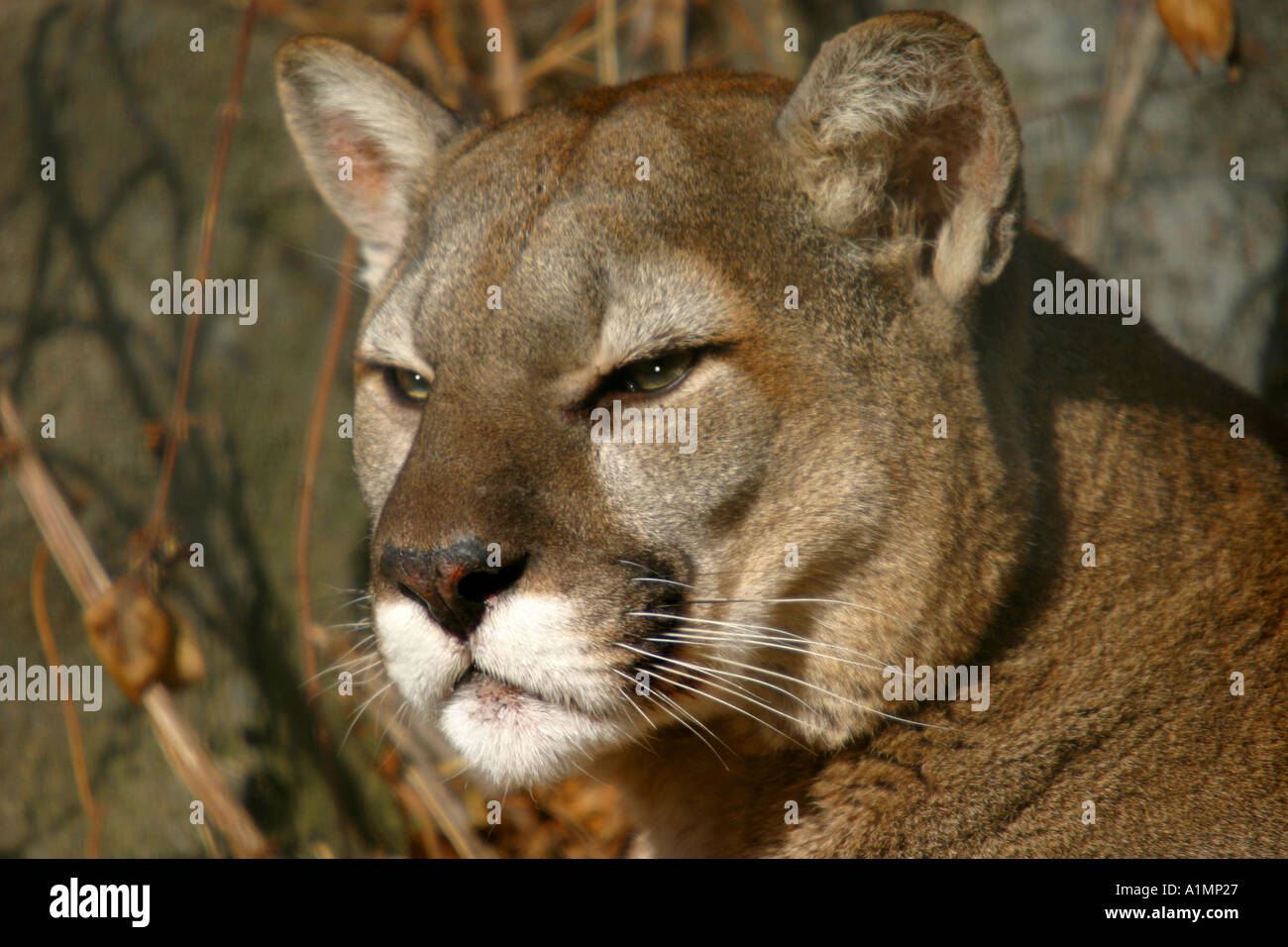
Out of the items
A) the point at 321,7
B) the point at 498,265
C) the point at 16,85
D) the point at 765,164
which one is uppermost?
the point at 321,7

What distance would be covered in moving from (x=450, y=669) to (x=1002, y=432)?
4.88ft

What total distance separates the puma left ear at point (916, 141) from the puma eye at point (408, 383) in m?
1.18

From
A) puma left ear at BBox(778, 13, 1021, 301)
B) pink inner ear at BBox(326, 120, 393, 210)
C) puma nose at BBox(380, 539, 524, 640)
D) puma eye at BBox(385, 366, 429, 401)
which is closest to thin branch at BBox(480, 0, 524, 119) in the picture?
pink inner ear at BBox(326, 120, 393, 210)

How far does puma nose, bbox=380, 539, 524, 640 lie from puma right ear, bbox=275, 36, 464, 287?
1.59m

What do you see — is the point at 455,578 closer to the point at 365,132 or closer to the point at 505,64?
the point at 365,132

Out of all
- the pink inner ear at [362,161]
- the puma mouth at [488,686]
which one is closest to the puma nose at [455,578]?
the puma mouth at [488,686]

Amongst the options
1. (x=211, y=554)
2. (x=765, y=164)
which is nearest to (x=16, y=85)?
(x=211, y=554)

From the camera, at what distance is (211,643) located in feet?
15.9

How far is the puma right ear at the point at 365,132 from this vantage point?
3.85 meters

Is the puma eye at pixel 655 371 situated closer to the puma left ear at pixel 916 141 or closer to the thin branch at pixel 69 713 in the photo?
the puma left ear at pixel 916 141

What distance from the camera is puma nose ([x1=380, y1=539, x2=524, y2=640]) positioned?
262cm

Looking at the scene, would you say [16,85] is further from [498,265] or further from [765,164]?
[765,164]

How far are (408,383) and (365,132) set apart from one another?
43.9 inches

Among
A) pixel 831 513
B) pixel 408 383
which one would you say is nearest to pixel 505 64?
pixel 408 383
